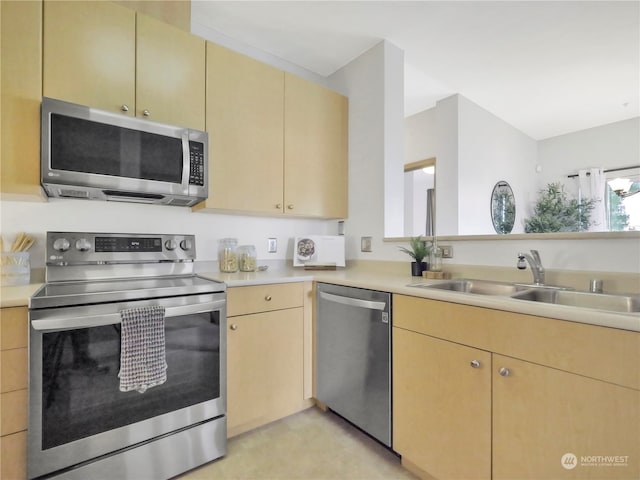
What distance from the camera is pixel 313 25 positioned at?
206 centimetres

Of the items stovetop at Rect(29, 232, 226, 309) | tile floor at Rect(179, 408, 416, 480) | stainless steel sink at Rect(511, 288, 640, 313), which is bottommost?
tile floor at Rect(179, 408, 416, 480)

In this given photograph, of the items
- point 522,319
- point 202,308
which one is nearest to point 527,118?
point 522,319

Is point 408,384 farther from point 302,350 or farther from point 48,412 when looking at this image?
point 48,412

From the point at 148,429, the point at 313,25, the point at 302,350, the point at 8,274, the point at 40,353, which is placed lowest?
the point at 148,429

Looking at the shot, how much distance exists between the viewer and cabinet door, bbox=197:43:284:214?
1828 millimetres

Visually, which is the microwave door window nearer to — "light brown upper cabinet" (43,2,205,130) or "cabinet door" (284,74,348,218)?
"light brown upper cabinet" (43,2,205,130)

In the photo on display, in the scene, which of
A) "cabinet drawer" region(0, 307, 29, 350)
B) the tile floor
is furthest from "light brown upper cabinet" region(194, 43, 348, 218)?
the tile floor

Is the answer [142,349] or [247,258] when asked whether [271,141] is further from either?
[142,349]

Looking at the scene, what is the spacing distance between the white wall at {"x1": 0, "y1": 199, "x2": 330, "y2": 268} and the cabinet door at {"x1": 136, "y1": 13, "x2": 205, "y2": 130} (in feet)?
1.87

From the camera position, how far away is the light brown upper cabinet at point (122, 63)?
139cm

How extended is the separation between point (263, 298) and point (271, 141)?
1.07 meters

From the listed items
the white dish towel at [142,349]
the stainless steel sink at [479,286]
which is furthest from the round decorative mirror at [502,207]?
the white dish towel at [142,349]

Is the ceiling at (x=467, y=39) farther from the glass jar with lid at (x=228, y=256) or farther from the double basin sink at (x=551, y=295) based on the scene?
the double basin sink at (x=551, y=295)

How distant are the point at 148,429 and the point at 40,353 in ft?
1.76
